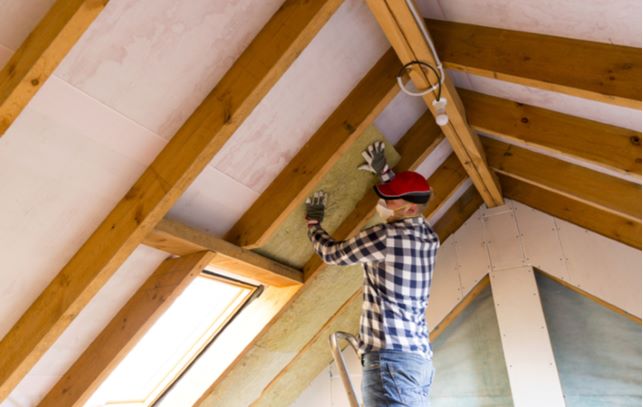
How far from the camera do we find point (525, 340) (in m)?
3.25

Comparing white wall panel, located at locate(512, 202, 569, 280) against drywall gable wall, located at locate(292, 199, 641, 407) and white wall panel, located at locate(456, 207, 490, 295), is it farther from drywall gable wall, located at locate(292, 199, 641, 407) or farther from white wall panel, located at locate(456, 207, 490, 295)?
white wall panel, located at locate(456, 207, 490, 295)

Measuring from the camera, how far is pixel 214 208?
1.99 meters

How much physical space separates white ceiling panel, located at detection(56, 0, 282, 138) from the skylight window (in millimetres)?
1371

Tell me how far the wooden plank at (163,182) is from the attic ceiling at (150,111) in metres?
0.03

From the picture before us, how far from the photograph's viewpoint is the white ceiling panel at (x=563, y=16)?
4.34 feet

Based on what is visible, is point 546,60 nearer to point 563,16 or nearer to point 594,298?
point 563,16

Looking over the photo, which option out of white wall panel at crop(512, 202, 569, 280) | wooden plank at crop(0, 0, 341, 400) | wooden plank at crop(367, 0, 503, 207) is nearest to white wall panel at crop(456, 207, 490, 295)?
white wall panel at crop(512, 202, 569, 280)

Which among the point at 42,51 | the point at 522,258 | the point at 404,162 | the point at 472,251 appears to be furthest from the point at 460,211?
the point at 42,51

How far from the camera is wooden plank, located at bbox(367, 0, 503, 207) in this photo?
157cm

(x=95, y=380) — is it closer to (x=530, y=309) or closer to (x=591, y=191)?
(x=591, y=191)

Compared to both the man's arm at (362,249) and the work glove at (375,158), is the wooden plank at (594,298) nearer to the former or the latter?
the work glove at (375,158)

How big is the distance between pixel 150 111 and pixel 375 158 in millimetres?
1225

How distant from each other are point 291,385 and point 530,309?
179cm

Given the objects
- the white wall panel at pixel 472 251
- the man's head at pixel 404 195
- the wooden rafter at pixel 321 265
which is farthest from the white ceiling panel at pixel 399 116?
the white wall panel at pixel 472 251
